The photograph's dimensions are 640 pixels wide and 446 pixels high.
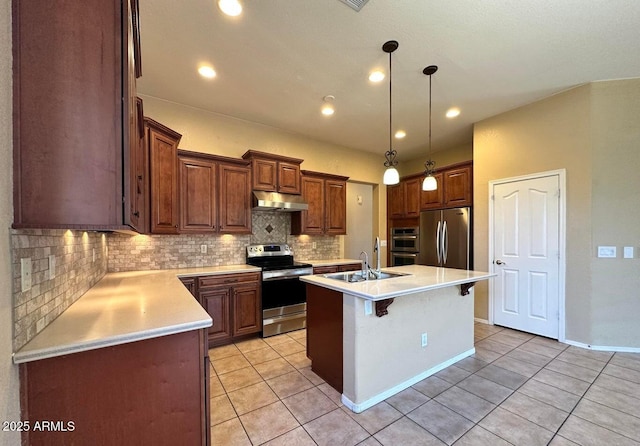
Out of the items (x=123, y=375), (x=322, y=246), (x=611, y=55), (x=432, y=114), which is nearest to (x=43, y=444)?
(x=123, y=375)

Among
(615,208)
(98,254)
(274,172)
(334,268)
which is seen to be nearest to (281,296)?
(334,268)

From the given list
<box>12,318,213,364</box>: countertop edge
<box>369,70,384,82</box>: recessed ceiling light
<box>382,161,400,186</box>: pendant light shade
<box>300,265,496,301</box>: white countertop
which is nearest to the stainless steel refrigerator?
<box>300,265,496,301</box>: white countertop

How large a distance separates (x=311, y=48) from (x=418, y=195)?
11.3ft

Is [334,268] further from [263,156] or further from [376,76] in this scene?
[376,76]

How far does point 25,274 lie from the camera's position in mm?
1042

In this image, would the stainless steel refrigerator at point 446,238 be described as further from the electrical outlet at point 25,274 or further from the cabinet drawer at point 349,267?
the electrical outlet at point 25,274

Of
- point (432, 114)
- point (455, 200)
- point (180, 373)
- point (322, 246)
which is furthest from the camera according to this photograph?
point (322, 246)

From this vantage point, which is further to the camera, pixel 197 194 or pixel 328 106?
pixel 328 106

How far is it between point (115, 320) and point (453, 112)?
4.24m

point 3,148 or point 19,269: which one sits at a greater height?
point 3,148

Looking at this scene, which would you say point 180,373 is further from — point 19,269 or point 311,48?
point 311,48

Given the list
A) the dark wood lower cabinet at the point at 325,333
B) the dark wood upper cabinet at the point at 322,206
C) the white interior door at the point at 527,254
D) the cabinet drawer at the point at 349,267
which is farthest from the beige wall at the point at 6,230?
the white interior door at the point at 527,254

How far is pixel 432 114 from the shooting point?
147 inches

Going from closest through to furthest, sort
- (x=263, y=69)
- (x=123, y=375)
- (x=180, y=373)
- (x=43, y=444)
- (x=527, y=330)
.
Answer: (x=43, y=444) → (x=123, y=375) → (x=180, y=373) → (x=263, y=69) → (x=527, y=330)
